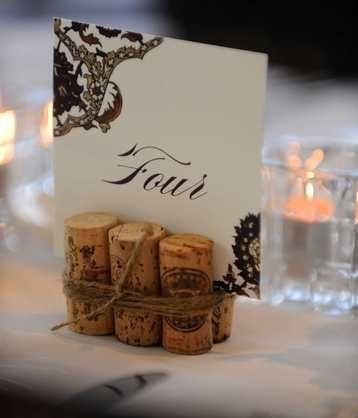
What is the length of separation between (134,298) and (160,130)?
0.12m

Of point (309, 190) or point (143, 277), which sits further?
point (309, 190)

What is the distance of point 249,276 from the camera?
1.83ft

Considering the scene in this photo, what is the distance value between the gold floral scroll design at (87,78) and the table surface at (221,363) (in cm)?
16

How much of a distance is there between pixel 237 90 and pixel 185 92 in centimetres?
4

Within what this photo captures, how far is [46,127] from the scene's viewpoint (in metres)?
0.78

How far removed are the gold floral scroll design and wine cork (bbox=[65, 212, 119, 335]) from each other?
69mm

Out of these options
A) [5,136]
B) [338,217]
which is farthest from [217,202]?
[5,136]

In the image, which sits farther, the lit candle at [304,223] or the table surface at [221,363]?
the lit candle at [304,223]

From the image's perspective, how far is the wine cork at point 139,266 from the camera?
1.85 feet

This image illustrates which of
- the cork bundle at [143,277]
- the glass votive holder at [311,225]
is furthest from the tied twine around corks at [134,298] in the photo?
the glass votive holder at [311,225]

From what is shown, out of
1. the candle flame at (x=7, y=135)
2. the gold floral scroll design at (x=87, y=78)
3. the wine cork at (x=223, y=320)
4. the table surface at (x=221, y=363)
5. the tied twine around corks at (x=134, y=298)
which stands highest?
the gold floral scroll design at (x=87, y=78)

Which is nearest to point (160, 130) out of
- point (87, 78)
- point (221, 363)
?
point (87, 78)

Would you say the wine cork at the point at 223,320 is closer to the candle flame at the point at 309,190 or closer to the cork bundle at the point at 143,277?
the cork bundle at the point at 143,277

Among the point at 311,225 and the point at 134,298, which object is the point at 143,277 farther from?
the point at 311,225
